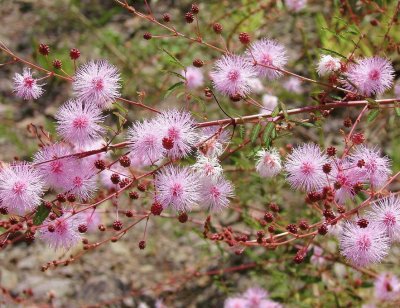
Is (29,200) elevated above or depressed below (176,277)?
below

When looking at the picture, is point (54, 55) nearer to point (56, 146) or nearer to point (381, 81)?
point (56, 146)

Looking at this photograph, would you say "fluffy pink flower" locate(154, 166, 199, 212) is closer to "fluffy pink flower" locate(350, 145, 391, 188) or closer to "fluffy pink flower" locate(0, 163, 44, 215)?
"fluffy pink flower" locate(0, 163, 44, 215)

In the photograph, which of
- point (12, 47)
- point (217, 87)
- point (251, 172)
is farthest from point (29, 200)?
point (12, 47)

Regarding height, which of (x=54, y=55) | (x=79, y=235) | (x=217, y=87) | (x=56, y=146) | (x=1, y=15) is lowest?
(x=79, y=235)

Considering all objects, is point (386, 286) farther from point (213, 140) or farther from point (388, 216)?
point (213, 140)

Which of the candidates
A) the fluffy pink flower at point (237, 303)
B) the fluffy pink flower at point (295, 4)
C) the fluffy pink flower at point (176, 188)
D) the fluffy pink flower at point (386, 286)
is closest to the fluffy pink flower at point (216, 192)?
the fluffy pink flower at point (176, 188)

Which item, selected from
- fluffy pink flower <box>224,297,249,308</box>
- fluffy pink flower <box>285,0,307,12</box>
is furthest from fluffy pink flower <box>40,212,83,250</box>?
fluffy pink flower <box>285,0,307,12</box>

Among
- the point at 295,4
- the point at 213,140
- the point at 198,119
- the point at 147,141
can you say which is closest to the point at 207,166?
the point at 213,140
